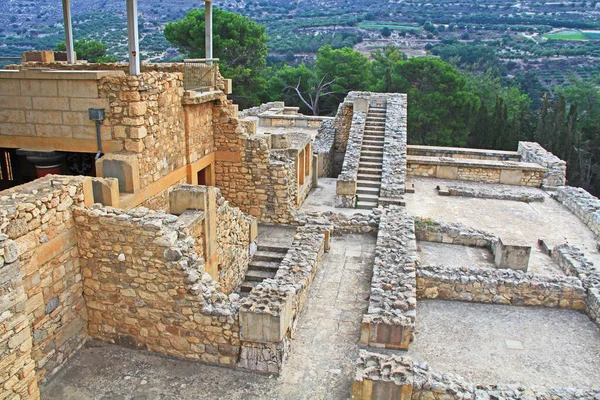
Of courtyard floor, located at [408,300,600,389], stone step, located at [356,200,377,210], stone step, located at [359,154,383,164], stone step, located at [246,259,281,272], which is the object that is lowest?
courtyard floor, located at [408,300,600,389]

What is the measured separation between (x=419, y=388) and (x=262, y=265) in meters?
5.14

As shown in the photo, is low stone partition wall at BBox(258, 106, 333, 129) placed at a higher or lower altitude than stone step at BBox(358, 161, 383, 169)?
higher

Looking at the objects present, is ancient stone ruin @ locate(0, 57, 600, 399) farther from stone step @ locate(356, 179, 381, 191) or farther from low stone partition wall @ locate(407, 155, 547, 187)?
low stone partition wall @ locate(407, 155, 547, 187)

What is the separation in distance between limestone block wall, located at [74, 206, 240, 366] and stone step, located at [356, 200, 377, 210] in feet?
29.1

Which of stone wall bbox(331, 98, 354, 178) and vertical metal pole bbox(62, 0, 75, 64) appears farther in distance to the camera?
stone wall bbox(331, 98, 354, 178)

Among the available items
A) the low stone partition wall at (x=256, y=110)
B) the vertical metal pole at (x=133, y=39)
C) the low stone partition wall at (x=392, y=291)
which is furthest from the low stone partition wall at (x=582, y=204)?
the low stone partition wall at (x=256, y=110)

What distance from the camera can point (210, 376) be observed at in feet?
22.2

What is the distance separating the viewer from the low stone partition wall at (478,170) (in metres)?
19.8

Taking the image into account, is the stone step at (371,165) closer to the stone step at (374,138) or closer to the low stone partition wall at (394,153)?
the low stone partition wall at (394,153)

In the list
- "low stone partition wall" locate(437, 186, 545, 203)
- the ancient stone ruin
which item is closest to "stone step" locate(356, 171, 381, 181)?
the ancient stone ruin

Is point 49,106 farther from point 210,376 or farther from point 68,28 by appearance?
point 210,376

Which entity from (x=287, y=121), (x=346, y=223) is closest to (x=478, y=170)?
(x=346, y=223)

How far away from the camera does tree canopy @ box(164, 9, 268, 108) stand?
32531mm

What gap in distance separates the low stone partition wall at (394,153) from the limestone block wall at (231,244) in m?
5.95
